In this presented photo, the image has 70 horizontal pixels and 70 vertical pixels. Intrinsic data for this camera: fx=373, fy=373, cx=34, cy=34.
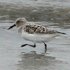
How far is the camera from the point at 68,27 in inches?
492

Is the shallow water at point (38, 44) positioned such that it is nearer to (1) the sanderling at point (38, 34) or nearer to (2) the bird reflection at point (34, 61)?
(2) the bird reflection at point (34, 61)

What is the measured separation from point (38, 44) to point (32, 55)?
4.70 ft

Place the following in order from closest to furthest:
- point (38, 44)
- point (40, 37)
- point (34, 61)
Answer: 1. point (34, 61)
2. point (40, 37)
3. point (38, 44)

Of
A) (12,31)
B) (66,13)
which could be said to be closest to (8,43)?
(12,31)

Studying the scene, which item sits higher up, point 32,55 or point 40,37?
point 40,37

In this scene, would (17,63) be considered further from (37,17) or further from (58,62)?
(37,17)

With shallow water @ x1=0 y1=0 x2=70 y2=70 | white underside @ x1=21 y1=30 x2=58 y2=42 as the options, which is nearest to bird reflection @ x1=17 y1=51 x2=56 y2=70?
shallow water @ x1=0 y1=0 x2=70 y2=70

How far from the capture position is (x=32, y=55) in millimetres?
8805

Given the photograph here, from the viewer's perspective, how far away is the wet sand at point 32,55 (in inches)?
301

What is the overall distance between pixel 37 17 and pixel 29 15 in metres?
0.51

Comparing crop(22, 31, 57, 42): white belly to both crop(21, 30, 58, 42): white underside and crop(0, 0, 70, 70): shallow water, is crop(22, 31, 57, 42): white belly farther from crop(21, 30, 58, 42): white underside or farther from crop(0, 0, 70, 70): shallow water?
crop(0, 0, 70, 70): shallow water

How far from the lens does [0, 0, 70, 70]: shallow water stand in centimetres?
788

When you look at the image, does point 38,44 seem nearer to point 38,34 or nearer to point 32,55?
point 38,34

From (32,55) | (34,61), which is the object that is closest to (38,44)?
(32,55)
